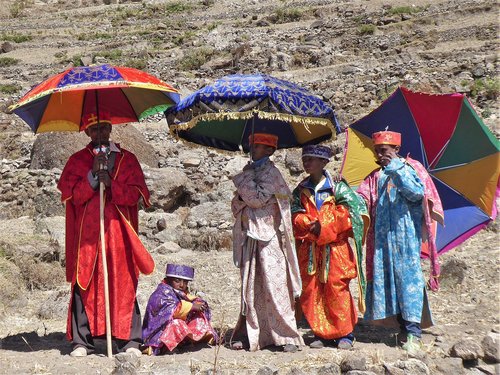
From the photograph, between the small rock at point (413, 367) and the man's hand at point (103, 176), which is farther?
the man's hand at point (103, 176)

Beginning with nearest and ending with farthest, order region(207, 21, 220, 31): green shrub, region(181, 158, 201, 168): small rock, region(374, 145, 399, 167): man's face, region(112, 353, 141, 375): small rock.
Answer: region(112, 353, 141, 375): small rock, region(374, 145, 399, 167): man's face, region(181, 158, 201, 168): small rock, region(207, 21, 220, 31): green shrub

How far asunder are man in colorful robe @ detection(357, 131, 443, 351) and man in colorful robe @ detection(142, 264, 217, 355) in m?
1.31

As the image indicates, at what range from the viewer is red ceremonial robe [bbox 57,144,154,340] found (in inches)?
209

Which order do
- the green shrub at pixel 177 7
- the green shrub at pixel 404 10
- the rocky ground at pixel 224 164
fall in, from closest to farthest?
the rocky ground at pixel 224 164 → the green shrub at pixel 404 10 → the green shrub at pixel 177 7

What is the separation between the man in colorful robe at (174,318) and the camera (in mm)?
5352

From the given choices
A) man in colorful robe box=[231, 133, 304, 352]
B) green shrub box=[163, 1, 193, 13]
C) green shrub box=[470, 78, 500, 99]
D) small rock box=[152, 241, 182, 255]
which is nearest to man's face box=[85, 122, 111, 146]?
man in colorful robe box=[231, 133, 304, 352]

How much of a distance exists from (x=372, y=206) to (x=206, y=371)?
6.24 ft

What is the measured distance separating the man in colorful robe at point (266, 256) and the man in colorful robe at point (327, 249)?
0.15 meters

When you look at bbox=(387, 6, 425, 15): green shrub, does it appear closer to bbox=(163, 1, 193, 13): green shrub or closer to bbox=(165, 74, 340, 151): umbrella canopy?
bbox=(163, 1, 193, 13): green shrub

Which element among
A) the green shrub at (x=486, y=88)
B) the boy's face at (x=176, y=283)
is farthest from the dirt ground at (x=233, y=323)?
the green shrub at (x=486, y=88)

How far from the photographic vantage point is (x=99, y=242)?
5340 mm

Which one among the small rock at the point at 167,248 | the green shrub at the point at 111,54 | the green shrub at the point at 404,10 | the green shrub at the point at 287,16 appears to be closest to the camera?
the small rock at the point at 167,248

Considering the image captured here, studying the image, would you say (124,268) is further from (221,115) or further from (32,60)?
(32,60)

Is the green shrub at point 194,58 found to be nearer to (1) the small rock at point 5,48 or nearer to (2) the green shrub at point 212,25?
(2) the green shrub at point 212,25
